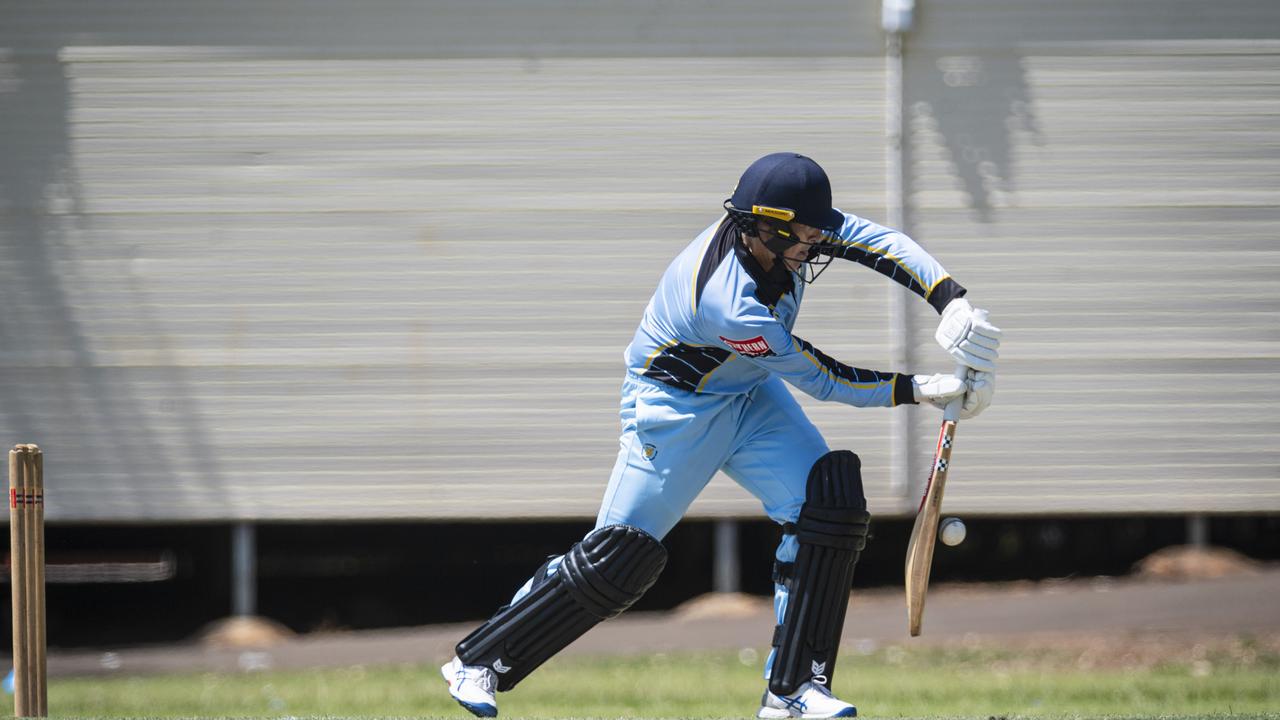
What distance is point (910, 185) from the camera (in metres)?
8.81

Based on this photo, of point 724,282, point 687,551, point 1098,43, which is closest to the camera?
point 724,282

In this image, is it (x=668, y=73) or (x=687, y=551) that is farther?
(x=687, y=551)

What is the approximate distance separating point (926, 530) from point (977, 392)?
19.1 inches

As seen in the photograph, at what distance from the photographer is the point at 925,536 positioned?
191 inches

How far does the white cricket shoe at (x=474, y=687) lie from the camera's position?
4.82m

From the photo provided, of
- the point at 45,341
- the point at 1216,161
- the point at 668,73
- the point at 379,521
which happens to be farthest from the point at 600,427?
the point at 1216,161

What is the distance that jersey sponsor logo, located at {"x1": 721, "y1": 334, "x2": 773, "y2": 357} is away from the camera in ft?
15.0

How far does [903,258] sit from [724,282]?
581mm

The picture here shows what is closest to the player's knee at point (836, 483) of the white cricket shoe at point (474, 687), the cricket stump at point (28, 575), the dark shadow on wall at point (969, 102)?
the white cricket shoe at point (474, 687)

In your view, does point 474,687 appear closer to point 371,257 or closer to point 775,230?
point 775,230

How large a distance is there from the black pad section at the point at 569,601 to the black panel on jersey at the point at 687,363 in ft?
1.62

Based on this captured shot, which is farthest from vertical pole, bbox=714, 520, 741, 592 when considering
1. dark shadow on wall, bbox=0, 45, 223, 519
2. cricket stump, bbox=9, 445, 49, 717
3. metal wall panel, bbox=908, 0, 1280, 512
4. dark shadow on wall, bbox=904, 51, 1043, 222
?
cricket stump, bbox=9, 445, 49, 717

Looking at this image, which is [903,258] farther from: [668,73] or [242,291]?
[242,291]

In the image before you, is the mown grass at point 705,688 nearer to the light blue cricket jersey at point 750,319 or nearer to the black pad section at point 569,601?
the black pad section at point 569,601
